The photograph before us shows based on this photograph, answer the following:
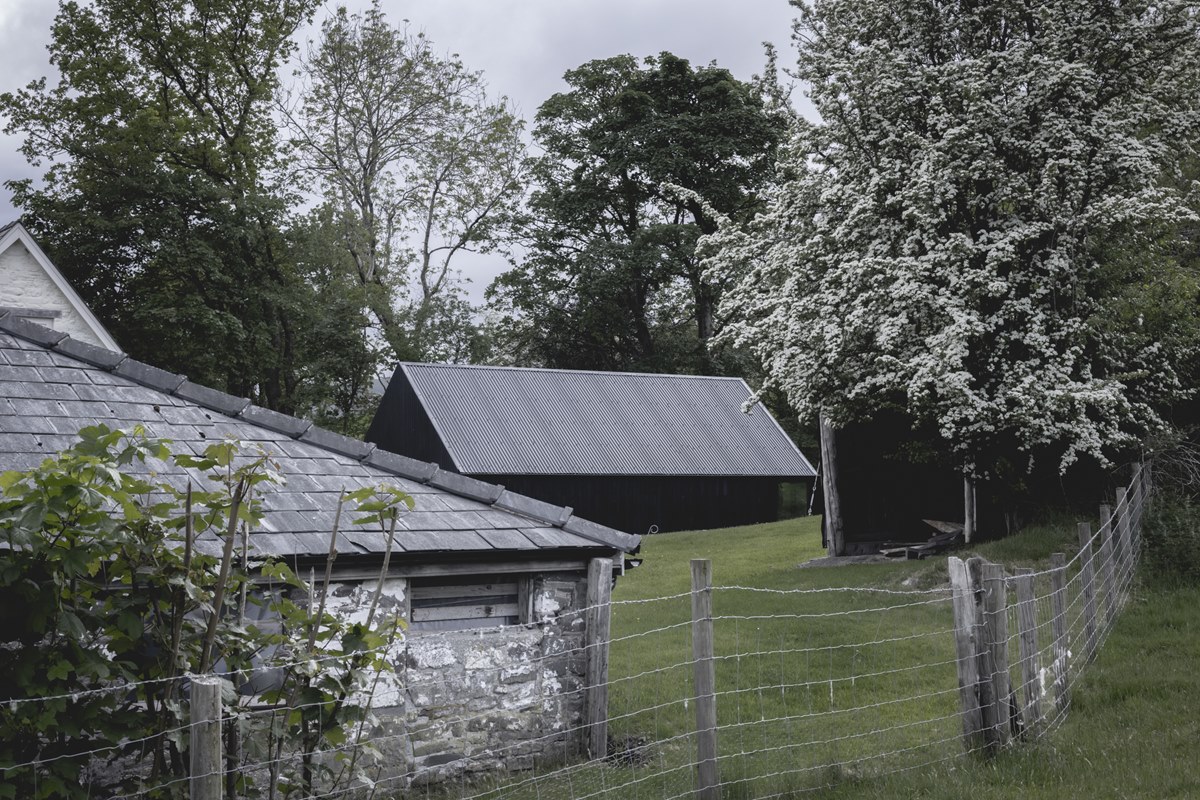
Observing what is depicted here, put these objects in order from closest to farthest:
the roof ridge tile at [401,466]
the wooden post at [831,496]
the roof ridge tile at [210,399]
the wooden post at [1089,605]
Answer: the roof ridge tile at [210,399] < the roof ridge tile at [401,466] < the wooden post at [1089,605] < the wooden post at [831,496]

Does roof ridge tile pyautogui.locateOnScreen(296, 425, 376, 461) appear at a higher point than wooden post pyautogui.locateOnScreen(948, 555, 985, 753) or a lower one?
higher

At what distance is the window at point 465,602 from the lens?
8.89m

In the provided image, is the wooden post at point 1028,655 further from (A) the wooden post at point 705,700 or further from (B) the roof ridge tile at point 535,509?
(B) the roof ridge tile at point 535,509

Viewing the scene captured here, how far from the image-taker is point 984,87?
1559cm

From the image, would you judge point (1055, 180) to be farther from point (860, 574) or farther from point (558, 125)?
point (558, 125)

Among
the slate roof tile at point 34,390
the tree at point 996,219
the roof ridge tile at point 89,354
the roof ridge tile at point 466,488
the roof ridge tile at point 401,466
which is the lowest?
the roof ridge tile at point 466,488

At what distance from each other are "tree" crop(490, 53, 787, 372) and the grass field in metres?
25.1

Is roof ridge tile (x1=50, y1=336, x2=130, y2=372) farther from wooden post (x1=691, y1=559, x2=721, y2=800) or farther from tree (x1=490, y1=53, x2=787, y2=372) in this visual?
tree (x1=490, y1=53, x2=787, y2=372)

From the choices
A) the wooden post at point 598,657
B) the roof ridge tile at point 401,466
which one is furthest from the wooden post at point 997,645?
the roof ridge tile at point 401,466

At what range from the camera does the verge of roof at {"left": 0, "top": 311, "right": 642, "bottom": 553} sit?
8.95 m

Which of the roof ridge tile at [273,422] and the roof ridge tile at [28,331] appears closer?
the roof ridge tile at [28,331]

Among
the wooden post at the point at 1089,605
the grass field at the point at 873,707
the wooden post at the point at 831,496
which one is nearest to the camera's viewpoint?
the grass field at the point at 873,707

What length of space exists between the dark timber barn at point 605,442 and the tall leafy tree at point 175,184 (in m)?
5.24

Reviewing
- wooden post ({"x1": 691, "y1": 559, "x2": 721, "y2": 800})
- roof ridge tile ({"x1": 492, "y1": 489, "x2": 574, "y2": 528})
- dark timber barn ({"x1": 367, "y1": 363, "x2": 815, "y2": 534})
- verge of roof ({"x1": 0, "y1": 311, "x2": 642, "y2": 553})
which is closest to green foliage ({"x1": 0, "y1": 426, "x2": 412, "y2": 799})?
wooden post ({"x1": 691, "y1": 559, "x2": 721, "y2": 800})
